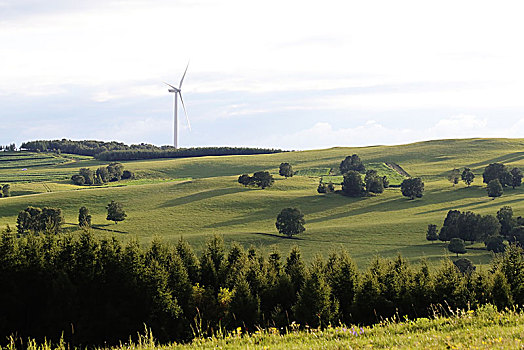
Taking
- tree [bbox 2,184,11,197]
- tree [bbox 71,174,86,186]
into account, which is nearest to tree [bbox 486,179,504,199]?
tree [bbox 71,174,86,186]

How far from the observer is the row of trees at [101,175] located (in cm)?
15300

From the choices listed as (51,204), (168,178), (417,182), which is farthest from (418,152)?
(51,204)

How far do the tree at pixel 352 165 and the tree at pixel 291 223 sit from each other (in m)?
67.2

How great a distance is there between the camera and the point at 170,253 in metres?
38.6

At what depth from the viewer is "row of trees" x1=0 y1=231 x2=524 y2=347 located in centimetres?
2970

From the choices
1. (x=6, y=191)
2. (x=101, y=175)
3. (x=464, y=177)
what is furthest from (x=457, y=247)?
(x=101, y=175)

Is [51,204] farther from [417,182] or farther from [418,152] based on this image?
[418,152]

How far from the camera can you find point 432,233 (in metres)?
86.9

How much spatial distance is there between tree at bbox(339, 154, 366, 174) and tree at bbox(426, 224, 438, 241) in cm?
7038

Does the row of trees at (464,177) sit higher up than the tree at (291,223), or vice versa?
the row of trees at (464,177)

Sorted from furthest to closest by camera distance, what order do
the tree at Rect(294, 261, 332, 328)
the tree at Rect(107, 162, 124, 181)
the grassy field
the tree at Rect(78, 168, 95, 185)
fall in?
1. the tree at Rect(107, 162, 124, 181)
2. the tree at Rect(78, 168, 95, 185)
3. the grassy field
4. the tree at Rect(294, 261, 332, 328)

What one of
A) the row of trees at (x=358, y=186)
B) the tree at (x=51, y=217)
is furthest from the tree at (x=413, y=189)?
the tree at (x=51, y=217)

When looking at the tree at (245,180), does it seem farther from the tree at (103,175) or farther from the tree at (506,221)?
the tree at (506,221)

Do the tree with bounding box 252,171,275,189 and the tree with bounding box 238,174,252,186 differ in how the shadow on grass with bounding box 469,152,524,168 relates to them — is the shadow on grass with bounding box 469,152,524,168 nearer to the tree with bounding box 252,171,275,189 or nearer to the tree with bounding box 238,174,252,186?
the tree with bounding box 252,171,275,189
